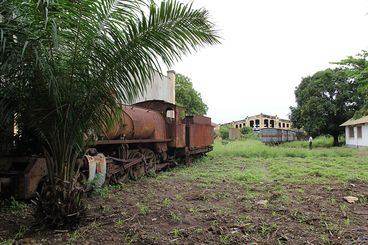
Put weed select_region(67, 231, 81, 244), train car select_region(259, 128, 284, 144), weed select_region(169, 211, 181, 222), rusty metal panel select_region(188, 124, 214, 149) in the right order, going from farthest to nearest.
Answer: train car select_region(259, 128, 284, 144) → rusty metal panel select_region(188, 124, 214, 149) → weed select_region(169, 211, 181, 222) → weed select_region(67, 231, 81, 244)

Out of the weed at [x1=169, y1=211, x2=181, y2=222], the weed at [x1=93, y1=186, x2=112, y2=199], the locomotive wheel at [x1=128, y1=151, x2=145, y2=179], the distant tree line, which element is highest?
the distant tree line

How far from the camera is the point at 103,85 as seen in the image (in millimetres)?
4215

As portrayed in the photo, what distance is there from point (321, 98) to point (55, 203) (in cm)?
2995

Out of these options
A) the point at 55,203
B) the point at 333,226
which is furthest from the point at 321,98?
the point at 55,203

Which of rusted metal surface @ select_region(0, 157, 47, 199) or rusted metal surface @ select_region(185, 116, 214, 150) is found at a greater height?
rusted metal surface @ select_region(185, 116, 214, 150)

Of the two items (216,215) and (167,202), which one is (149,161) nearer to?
(167,202)

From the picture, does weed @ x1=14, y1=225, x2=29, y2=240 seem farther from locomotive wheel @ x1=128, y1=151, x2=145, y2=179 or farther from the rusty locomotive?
locomotive wheel @ x1=128, y1=151, x2=145, y2=179

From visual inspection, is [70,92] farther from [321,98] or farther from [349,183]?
[321,98]

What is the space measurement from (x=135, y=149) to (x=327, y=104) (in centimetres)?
2437

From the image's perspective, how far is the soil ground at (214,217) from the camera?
13.8ft

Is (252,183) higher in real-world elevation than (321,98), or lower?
Result: lower

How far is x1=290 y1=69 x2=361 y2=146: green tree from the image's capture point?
2995 cm

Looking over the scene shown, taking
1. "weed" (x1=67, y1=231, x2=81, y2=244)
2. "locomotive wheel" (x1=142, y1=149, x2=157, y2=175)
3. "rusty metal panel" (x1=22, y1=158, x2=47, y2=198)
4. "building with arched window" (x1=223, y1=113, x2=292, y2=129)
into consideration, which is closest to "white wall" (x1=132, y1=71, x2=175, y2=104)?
"locomotive wheel" (x1=142, y1=149, x2=157, y2=175)

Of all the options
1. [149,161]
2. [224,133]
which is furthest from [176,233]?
[224,133]
